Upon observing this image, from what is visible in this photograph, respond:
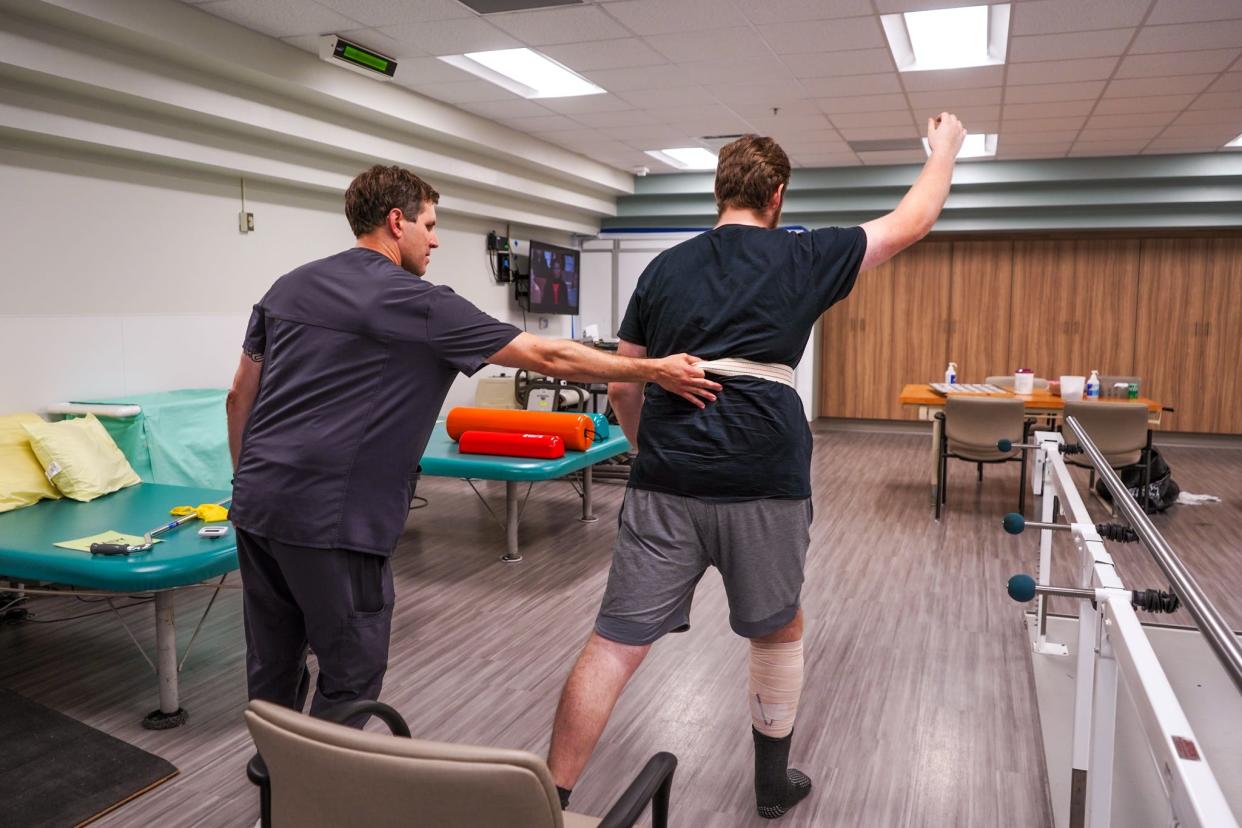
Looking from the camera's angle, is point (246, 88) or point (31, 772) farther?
point (246, 88)

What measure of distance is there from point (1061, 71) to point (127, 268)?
532 centimetres

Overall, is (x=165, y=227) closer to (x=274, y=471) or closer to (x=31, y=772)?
(x=31, y=772)

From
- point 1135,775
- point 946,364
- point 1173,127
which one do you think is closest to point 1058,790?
point 1135,775

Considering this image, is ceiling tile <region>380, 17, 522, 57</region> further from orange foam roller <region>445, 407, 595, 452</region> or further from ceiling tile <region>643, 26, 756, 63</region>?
orange foam roller <region>445, 407, 595, 452</region>

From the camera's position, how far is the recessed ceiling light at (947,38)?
15.4 feet

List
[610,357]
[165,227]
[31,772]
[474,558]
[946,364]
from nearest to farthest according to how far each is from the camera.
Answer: [610,357] → [31,772] → [474,558] → [165,227] → [946,364]

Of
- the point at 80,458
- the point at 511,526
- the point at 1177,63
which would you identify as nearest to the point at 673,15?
the point at 511,526

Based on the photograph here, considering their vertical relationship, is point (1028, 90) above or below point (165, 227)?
above

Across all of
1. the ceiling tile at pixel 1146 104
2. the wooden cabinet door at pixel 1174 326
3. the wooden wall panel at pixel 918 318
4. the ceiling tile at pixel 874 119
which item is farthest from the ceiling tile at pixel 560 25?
the wooden cabinet door at pixel 1174 326

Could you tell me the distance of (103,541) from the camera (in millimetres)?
2836

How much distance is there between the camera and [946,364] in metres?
9.49

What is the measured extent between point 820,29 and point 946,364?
224 inches

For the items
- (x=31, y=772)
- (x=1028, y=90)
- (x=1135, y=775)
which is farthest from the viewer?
(x=1028, y=90)

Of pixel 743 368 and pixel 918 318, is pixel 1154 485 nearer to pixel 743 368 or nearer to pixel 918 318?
pixel 918 318
